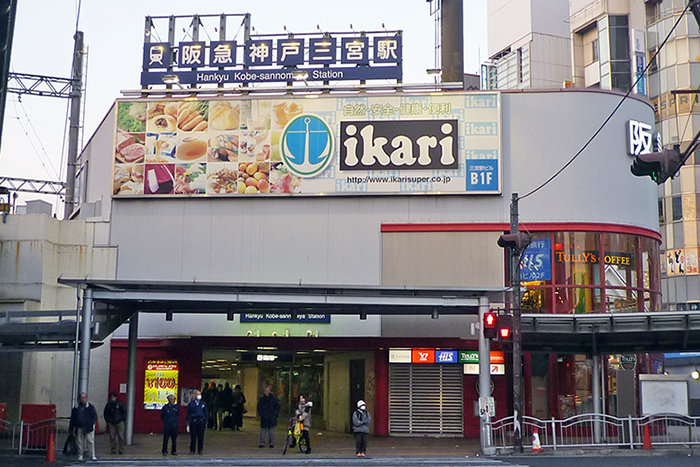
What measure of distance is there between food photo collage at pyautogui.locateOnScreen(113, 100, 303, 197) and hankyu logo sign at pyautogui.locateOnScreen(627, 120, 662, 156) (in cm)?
1284

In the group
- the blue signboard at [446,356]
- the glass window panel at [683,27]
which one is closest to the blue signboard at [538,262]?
the blue signboard at [446,356]

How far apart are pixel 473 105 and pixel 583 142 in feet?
14.5

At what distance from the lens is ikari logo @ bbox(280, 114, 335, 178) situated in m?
33.8

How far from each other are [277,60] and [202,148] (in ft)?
15.3

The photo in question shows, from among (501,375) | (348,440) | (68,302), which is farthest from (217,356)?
(501,375)

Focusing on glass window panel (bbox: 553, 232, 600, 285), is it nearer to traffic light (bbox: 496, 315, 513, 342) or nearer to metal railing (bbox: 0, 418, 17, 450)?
traffic light (bbox: 496, 315, 513, 342)

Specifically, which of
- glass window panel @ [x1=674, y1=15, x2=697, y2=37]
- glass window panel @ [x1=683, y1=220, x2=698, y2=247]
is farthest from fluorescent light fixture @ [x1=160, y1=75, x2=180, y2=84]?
glass window panel @ [x1=674, y1=15, x2=697, y2=37]

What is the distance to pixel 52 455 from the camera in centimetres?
2297

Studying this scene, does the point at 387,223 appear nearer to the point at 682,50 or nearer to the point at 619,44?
the point at 682,50

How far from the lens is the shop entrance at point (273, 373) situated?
37594 mm

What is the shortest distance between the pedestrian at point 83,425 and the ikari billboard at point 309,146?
40.7 ft

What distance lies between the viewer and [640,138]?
34.2m

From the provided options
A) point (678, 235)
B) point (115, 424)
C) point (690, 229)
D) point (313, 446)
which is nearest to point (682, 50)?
point (690, 229)

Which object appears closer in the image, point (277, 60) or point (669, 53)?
point (277, 60)
